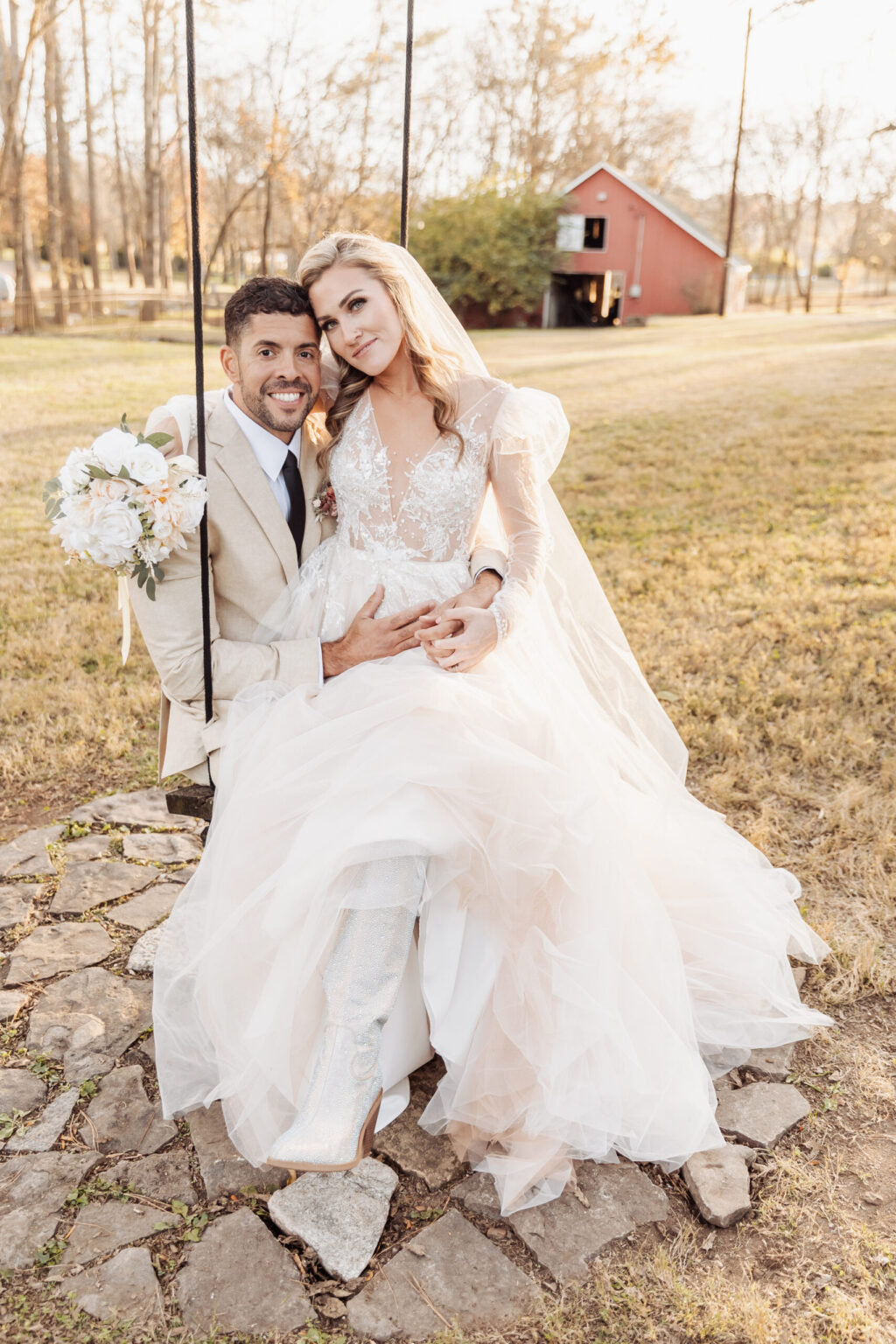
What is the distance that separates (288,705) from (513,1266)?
144 cm

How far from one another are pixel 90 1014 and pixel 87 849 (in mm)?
989

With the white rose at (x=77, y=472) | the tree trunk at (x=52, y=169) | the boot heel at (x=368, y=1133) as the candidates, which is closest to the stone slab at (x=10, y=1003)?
the boot heel at (x=368, y=1133)

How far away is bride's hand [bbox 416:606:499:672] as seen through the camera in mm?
2740

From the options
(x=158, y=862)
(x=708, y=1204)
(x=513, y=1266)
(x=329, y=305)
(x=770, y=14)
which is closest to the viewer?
(x=513, y=1266)

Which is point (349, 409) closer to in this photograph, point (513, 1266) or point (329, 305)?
point (329, 305)

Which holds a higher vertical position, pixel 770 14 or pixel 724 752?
pixel 770 14

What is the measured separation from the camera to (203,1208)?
7.48 ft

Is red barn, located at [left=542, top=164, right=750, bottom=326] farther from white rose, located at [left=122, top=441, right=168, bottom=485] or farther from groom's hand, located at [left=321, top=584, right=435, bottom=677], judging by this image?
white rose, located at [left=122, top=441, right=168, bottom=485]

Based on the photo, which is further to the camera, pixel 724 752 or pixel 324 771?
pixel 724 752

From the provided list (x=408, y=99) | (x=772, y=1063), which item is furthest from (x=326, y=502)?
(x=772, y=1063)

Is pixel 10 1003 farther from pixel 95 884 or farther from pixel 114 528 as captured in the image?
pixel 114 528

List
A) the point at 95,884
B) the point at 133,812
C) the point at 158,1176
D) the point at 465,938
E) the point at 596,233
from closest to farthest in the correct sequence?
the point at 158,1176, the point at 465,938, the point at 95,884, the point at 133,812, the point at 596,233

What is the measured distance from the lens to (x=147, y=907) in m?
3.46

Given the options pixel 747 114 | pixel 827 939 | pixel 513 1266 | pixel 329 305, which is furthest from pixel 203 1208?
pixel 747 114
